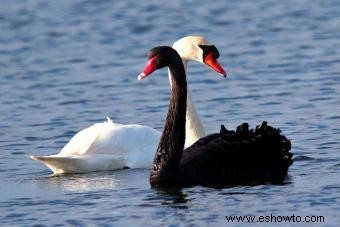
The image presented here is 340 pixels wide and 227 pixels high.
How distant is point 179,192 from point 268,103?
4.53 m

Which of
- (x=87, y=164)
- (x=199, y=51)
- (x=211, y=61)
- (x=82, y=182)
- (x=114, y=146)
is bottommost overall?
(x=82, y=182)

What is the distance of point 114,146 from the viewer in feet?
40.5

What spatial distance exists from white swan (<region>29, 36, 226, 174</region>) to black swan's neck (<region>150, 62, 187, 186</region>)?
2.74ft

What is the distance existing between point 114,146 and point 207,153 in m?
1.40

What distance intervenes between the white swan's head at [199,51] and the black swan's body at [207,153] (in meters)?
1.29

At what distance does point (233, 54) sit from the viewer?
63.6 ft

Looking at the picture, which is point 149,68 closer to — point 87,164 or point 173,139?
point 173,139

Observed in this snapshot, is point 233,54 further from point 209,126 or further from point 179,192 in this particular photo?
point 179,192

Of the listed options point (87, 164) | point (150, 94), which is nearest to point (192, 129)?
point (87, 164)

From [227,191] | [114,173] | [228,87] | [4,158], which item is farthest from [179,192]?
[228,87]

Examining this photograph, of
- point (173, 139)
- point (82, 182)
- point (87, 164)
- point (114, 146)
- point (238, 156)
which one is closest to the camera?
point (173, 139)

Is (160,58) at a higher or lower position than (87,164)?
higher

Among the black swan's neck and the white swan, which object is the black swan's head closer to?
the black swan's neck

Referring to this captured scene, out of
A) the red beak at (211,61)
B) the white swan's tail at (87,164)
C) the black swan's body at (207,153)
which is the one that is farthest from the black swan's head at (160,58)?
the red beak at (211,61)
